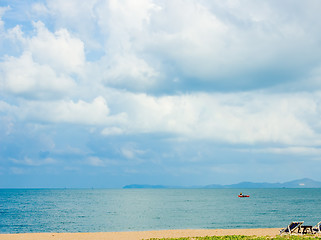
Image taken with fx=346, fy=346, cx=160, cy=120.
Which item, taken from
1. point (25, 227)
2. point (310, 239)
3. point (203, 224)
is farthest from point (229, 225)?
point (25, 227)

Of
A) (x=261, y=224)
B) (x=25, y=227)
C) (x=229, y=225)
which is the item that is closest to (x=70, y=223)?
(x=25, y=227)

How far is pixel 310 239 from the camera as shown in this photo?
105 feet

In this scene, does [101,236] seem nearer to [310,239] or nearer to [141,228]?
[141,228]

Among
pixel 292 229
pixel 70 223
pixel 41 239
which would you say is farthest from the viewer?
pixel 70 223

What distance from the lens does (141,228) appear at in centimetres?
5706

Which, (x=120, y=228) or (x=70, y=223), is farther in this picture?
(x=70, y=223)

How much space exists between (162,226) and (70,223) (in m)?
18.4

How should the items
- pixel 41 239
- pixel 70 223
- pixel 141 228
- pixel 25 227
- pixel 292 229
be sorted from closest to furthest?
pixel 292 229 < pixel 41 239 < pixel 141 228 < pixel 25 227 < pixel 70 223

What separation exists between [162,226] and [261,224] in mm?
17883

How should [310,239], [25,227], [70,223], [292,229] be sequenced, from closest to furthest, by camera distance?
[310,239], [292,229], [25,227], [70,223]

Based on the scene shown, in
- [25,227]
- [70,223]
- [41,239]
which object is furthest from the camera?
[70,223]

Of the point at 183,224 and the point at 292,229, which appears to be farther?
the point at 183,224

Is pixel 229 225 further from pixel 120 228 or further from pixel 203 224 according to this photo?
pixel 120 228

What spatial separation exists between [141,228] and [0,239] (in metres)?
21.7
